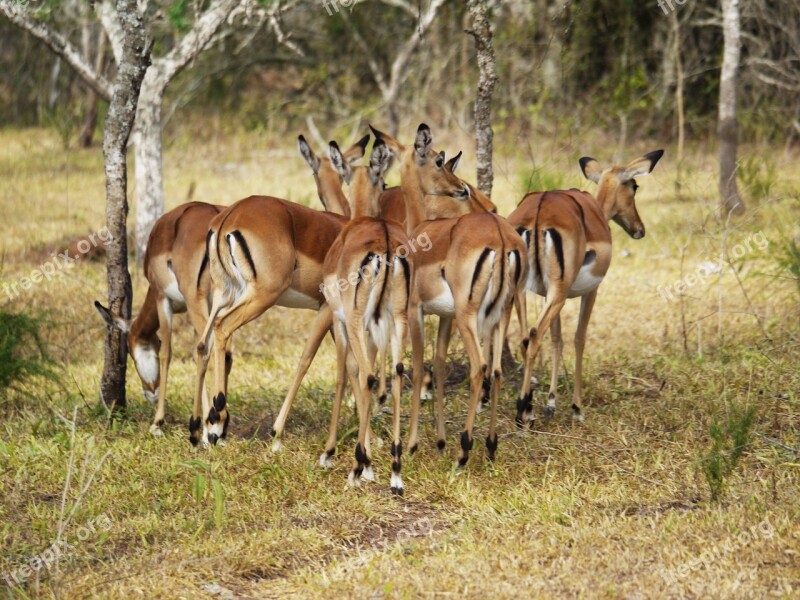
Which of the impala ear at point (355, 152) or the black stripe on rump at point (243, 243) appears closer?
the black stripe on rump at point (243, 243)

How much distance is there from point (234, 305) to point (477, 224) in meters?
1.26

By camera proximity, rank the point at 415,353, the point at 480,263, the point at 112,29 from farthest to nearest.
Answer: the point at 112,29, the point at 415,353, the point at 480,263

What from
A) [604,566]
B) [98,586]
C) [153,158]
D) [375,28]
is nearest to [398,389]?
[604,566]

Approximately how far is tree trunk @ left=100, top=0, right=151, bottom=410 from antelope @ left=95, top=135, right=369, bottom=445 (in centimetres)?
14

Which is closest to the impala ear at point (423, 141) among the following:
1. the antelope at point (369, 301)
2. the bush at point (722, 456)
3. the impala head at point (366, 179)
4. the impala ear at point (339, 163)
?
the impala head at point (366, 179)

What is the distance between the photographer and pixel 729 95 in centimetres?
917

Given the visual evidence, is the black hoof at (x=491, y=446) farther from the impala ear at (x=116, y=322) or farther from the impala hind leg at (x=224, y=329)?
the impala ear at (x=116, y=322)

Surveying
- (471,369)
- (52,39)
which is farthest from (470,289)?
(52,39)

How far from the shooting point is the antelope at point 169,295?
5.43 m

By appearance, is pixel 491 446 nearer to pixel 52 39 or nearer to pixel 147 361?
pixel 147 361

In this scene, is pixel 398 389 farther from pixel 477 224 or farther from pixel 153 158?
pixel 153 158

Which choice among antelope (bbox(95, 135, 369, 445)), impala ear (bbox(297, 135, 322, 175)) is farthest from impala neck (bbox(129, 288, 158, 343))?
impala ear (bbox(297, 135, 322, 175))

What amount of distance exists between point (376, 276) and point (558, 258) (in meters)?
1.26

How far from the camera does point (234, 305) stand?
5168mm
